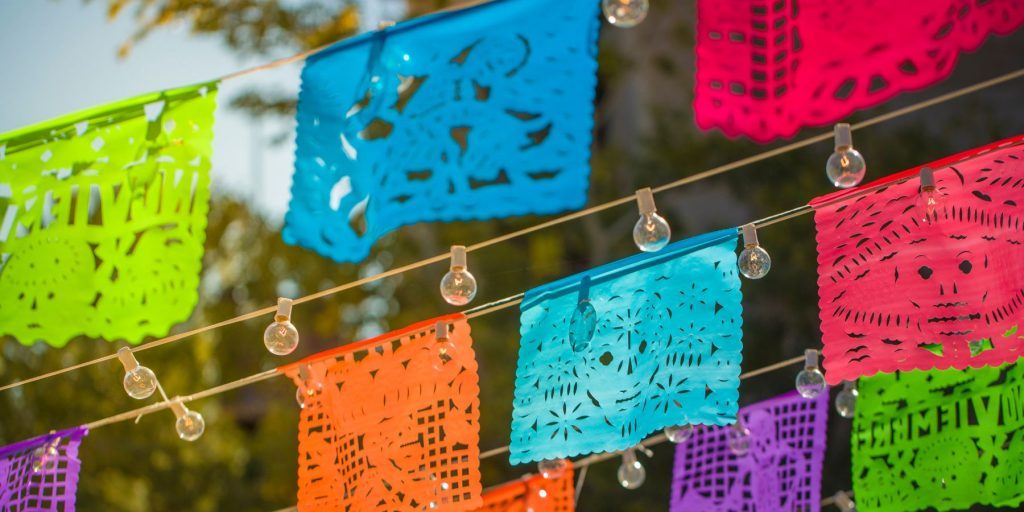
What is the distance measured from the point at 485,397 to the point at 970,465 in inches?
176

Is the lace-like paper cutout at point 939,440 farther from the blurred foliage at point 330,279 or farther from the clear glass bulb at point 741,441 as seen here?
the blurred foliage at point 330,279

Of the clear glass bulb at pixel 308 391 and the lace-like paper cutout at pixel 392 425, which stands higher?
the clear glass bulb at pixel 308 391

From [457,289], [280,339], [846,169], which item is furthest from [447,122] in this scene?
[846,169]

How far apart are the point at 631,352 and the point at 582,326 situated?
0.10 m

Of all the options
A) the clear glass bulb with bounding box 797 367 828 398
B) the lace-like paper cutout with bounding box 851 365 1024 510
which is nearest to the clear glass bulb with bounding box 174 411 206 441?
the clear glass bulb with bounding box 797 367 828 398

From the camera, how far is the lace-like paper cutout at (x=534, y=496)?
9.05ft

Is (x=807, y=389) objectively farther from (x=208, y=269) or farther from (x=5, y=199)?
(x=208, y=269)

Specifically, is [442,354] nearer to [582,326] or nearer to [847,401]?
[582,326]

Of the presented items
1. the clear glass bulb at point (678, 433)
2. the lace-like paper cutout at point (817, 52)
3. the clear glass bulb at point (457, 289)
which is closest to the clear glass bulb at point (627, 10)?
the lace-like paper cutout at point (817, 52)

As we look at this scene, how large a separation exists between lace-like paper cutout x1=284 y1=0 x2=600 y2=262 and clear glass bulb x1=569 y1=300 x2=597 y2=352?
18 cm

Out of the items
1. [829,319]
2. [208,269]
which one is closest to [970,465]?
[829,319]

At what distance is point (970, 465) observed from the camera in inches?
86.1

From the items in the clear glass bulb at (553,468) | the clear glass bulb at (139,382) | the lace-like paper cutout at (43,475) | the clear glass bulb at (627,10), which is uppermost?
the clear glass bulb at (627,10)

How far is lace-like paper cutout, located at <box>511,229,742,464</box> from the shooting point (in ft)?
6.35
